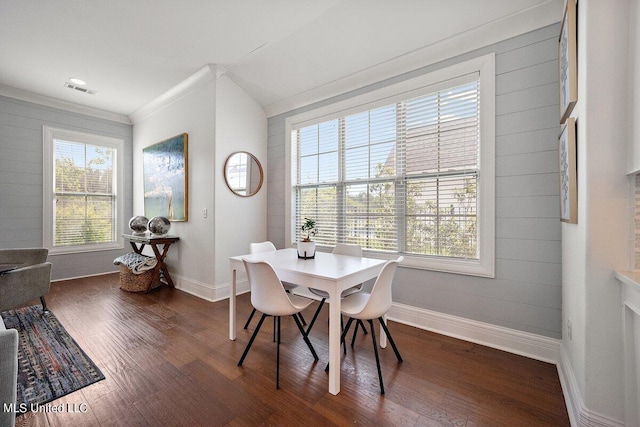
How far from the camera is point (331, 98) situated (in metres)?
3.55

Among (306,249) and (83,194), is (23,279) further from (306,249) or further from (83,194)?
(306,249)

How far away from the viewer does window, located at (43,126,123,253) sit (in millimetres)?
4359

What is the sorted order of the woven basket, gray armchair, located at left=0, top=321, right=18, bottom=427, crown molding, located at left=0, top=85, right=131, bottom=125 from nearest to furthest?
gray armchair, located at left=0, top=321, right=18, bottom=427, the woven basket, crown molding, located at left=0, top=85, right=131, bottom=125

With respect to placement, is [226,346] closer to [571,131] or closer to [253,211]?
[253,211]

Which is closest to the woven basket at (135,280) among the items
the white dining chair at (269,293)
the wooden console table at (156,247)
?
the wooden console table at (156,247)

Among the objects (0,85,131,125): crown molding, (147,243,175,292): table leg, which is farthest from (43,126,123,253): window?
(147,243,175,292): table leg

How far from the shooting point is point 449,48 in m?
2.59

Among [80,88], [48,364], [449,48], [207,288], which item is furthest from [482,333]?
[80,88]

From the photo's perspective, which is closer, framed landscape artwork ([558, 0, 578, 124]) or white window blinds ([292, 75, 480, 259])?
framed landscape artwork ([558, 0, 578, 124])

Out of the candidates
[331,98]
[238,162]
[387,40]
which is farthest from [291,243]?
[387,40]

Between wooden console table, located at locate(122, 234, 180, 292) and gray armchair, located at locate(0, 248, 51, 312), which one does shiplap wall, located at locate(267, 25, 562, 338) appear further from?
gray armchair, located at locate(0, 248, 51, 312)

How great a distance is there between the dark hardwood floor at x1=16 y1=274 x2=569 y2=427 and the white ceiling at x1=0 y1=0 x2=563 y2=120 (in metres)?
2.69

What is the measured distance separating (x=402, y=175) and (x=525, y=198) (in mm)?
1086

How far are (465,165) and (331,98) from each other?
186cm
